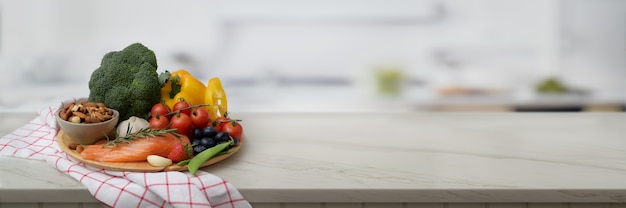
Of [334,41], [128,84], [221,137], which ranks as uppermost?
[334,41]

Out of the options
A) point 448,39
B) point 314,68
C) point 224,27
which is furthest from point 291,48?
point 448,39

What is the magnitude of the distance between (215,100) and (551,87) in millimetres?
2735

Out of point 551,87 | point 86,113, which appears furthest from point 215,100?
point 551,87

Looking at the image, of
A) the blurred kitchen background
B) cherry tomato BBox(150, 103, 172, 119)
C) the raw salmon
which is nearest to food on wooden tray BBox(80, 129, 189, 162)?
the raw salmon

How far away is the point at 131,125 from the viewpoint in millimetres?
1339

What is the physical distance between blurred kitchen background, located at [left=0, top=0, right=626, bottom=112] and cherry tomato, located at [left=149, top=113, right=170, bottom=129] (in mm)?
2423

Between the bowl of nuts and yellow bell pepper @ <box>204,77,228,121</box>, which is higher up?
yellow bell pepper @ <box>204,77,228,121</box>

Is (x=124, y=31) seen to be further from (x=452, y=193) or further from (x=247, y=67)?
(x=452, y=193)

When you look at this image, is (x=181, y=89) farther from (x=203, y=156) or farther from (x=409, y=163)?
(x=409, y=163)

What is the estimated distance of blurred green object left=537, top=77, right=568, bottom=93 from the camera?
12.1 feet

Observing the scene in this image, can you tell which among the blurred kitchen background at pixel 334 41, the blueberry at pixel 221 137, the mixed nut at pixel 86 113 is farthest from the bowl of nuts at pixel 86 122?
the blurred kitchen background at pixel 334 41

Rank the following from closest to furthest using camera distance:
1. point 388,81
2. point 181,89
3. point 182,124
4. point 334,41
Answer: point 182,124 → point 181,89 → point 388,81 → point 334,41

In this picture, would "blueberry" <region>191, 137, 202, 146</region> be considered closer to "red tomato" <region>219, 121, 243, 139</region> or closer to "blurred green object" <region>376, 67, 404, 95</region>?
"red tomato" <region>219, 121, 243, 139</region>

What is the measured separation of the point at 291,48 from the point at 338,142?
2.49 metres
